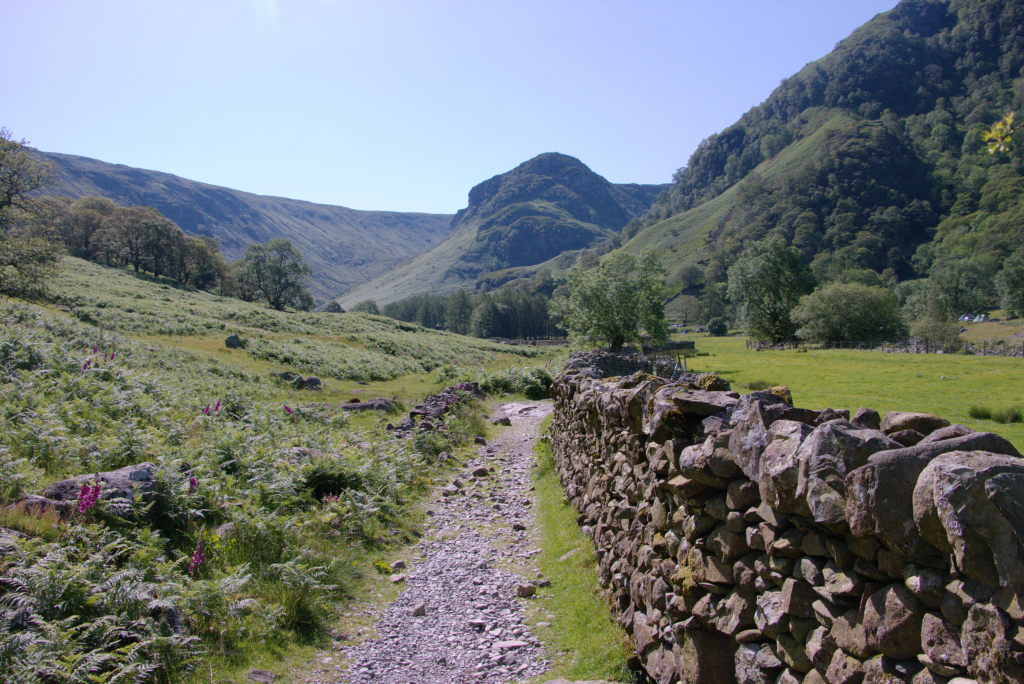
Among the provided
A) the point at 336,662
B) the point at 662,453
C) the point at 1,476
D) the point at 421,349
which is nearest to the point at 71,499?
the point at 1,476

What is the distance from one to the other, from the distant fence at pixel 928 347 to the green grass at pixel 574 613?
63.2 m

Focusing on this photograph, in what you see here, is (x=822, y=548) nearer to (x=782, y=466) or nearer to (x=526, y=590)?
(x=782, y=466)

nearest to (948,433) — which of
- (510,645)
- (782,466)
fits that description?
(782,466)

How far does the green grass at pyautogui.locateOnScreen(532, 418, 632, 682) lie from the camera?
612 centimetres

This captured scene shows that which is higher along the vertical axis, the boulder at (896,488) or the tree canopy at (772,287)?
the tree canopy at (772,287)

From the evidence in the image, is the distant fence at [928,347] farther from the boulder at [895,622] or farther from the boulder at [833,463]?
the boulder at [895,622]

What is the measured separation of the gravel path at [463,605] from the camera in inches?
251

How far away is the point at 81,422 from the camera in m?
10.9

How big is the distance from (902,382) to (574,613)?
3524 centimetres

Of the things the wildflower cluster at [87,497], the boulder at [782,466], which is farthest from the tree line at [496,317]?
the boulder at [782,466]

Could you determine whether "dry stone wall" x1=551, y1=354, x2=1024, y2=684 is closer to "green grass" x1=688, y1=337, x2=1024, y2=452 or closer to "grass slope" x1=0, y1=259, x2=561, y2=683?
"grass slope" x1=0, y1=259, x2=561, y2=683

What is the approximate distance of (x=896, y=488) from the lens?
2.94m

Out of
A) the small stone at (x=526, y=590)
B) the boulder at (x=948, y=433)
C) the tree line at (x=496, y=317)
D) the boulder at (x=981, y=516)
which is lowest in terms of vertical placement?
the small stone at (x=526, y=590)

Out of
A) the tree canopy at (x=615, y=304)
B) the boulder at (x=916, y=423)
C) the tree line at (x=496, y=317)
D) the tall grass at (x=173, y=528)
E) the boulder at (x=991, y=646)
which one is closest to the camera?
the boulder at (x=991, y=646)
